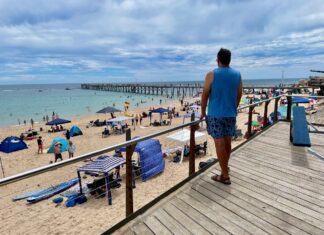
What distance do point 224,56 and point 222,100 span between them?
583 mm

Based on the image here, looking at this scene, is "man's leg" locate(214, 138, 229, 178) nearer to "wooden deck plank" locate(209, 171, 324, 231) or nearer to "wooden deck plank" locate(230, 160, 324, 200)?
"wooden deck plank" locate(209, 171, 324, 231)

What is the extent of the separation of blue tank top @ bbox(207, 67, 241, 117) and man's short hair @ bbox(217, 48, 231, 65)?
0.30 ft

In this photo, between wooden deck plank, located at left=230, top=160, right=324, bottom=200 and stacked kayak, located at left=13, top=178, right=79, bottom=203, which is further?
stacked kayak, located at left=13, top=178, right=79, bottom=203

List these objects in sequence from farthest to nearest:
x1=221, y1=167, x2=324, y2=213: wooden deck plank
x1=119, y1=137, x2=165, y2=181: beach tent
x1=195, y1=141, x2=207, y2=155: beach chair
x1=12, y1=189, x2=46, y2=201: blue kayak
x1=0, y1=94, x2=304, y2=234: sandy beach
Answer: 1. x1=195, y1=141, x2=207, y2=155: beach chair
2. x1=119, y1=137, x2=165, y2=181: beach tent
3. x1=12, y1=189, x2=46, y2=201: blue kayak
4. x1=0, y1=94, x2=304, y2=234: sandy beach
5. x1=221, y1=167, x2=324, y2=213: wooden deck plank

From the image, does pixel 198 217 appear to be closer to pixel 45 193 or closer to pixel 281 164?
pixel 281 164

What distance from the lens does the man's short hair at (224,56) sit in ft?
10.7

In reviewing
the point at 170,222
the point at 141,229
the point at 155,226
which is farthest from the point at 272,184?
the point at 141,229

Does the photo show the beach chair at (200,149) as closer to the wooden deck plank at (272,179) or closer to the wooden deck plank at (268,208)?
the wooden deck plank at (272,179)

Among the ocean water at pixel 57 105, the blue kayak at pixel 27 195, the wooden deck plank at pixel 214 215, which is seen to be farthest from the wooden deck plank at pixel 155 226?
the ocean water at pixel 57 105

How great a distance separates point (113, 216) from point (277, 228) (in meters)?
5.61

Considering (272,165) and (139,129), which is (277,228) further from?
(139,129)

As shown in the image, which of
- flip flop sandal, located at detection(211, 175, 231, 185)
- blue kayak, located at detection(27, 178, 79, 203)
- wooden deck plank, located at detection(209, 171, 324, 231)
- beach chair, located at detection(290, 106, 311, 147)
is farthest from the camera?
blue kayak, located at detection(27, 178, 79, 203)

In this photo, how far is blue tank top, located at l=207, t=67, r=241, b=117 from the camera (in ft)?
10.7

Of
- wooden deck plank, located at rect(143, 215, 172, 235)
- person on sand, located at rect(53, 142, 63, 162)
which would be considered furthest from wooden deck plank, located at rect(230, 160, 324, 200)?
person on sand, located at rect(53, 142, 63, 162)
